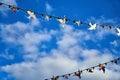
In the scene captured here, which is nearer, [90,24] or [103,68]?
[90,24]

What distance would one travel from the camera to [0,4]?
15633mm

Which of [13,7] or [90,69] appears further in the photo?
[90,69]

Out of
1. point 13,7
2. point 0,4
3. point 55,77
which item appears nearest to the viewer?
point 0,4

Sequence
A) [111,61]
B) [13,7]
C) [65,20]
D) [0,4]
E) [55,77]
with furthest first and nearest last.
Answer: [55,77] → [111,61] → [65,20] → [13,7] → [0,4]

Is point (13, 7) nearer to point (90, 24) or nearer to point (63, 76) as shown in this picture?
point (90, 24)

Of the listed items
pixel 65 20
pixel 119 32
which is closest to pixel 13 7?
pixel 65 20

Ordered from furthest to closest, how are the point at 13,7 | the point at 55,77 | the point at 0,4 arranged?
the point at 55,77, the point at 13,7, the point at 0,4

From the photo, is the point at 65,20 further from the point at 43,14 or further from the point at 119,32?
the point at 119,32

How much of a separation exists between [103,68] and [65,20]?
16.6 feet

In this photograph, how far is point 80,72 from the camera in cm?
2206

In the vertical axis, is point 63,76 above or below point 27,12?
below

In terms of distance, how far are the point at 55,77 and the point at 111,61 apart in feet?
15.5

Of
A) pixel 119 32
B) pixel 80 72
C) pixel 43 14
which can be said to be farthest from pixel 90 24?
pixel 80 72

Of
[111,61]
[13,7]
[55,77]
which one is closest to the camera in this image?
[13,7]
